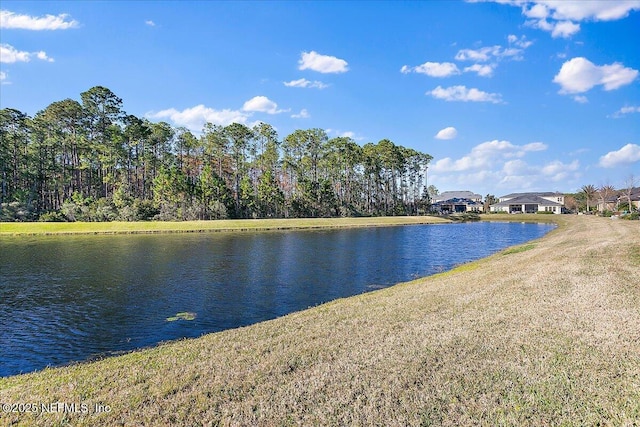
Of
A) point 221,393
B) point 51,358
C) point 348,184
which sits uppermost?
point 348,184

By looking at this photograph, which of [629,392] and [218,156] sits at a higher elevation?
[218,156]

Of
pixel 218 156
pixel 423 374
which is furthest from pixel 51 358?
pixel 218 156

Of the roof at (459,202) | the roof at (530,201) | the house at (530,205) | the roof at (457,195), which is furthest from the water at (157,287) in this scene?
the roof at (457,195)

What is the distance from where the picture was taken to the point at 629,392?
576 centimetres

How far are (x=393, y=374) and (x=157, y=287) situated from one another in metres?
17.4

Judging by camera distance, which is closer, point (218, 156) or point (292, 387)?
point (292, 387)

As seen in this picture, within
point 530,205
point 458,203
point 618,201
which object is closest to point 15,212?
point 618,201

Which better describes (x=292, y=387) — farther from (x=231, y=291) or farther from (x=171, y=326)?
(x=231, y=291)

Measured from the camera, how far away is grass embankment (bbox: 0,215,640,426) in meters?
5.61

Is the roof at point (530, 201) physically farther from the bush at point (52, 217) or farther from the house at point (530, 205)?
the bush at point (52, 217)

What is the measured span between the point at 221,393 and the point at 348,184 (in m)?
95.9

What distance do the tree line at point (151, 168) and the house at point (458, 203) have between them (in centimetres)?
5227

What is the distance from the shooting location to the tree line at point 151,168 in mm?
71312

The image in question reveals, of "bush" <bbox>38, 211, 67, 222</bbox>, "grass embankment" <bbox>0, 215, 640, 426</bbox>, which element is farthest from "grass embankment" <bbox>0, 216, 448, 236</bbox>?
"grass embankment" <bbox>0, 215, 640, 426</bbox>
